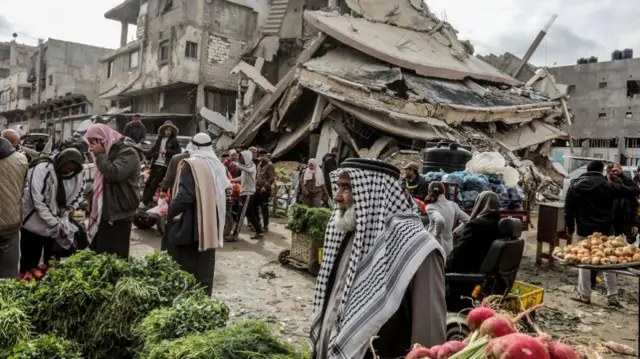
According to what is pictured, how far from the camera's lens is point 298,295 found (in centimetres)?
624

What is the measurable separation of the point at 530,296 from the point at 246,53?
24435mm

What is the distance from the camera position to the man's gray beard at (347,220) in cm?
255

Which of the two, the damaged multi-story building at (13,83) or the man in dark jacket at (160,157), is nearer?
the man in dark jacket at (160,157)

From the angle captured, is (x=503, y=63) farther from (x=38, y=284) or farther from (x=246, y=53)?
(x=38, y=284)

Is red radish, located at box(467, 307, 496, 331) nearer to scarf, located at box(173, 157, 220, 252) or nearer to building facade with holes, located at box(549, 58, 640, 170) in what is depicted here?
scarf, located at box(173, 157, 220, 252)

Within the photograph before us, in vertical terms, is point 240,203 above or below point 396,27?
below

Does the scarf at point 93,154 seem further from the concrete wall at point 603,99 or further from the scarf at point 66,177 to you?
the concrete wall at point 603,99

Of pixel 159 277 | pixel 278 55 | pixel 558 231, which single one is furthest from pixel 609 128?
pixel 159 277

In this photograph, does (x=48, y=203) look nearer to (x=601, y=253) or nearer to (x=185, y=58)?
(x=601, y=253)

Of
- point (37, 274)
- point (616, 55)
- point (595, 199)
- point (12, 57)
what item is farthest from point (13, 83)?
point (616, 55)

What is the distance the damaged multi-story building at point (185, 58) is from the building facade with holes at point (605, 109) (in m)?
24.7

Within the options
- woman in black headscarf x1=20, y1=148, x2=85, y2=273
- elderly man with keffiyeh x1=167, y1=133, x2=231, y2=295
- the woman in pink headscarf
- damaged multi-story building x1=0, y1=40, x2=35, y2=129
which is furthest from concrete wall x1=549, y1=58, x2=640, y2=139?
damaged multi-story building x1=0, y1=40, x2=35, y2=129

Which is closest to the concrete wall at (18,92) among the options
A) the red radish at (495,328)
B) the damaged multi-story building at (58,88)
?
the damaged multi-story building at (58,88)

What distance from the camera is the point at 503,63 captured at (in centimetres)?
2766
